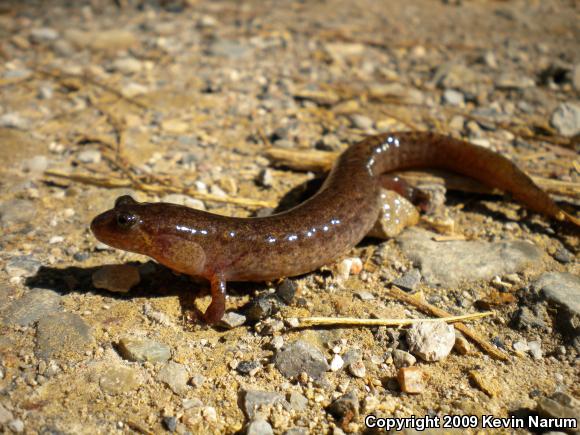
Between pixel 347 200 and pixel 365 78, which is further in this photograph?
pixel 365 78

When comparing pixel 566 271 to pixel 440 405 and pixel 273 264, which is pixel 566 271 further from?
pixel 273 264

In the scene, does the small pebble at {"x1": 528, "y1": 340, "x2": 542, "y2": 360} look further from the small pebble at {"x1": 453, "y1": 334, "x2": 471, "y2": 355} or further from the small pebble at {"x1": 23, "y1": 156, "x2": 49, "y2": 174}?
the small pebble at {"x1": 23, "y1": 156, "x2": 49, "y2": 174}

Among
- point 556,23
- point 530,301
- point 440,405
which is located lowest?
point 440,405

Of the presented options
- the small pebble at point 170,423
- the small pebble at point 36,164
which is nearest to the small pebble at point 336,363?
the small pebble at point 170,423

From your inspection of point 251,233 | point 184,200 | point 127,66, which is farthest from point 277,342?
point 127,66

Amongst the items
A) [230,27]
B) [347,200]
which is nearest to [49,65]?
[230,27]
